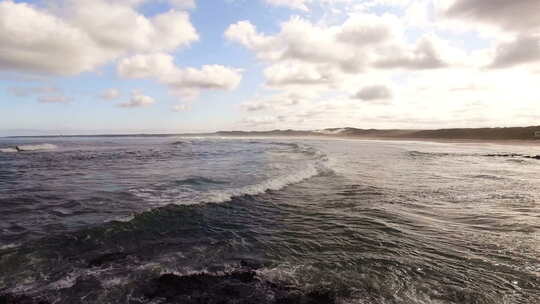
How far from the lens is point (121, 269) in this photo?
550cm

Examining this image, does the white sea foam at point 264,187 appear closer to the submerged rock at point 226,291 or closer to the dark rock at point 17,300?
the submerged rock at point 226,291

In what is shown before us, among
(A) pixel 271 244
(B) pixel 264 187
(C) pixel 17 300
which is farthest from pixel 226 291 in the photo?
(B) pixel 264 187

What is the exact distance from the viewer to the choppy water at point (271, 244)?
188 inches

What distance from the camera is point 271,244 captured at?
6715 millimetres

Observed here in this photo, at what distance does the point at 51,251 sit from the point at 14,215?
3763 millimetres

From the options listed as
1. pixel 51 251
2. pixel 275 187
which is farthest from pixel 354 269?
pixel 275 187

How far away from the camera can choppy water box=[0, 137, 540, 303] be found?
15.7 ft

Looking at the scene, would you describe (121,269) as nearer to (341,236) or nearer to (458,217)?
(341,236)

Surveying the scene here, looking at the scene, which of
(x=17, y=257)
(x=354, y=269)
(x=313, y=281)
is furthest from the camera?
(x=17, y=257)

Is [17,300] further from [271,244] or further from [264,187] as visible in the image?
[264,187]

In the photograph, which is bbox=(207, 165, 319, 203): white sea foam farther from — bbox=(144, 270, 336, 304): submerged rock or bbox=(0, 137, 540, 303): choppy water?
bbox=(144, 270, 336, 304): submerged rock

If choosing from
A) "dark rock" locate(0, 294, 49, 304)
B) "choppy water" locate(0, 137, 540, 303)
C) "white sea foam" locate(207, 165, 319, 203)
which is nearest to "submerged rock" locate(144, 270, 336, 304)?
"choppy water" locate(0, 137, 540, 303)

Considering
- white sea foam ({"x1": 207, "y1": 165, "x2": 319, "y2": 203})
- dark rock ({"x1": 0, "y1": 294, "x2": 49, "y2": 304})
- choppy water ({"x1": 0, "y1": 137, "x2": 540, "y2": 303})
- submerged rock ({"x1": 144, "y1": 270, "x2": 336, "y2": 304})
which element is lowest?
dark rock ({"x1": 0, "y1": 294, "x2": 49, "y2": 304})

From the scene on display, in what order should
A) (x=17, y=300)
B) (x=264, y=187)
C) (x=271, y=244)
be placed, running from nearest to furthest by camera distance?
(x=17, y=300)
(x=271, y=244)
(x=264, y=187)
